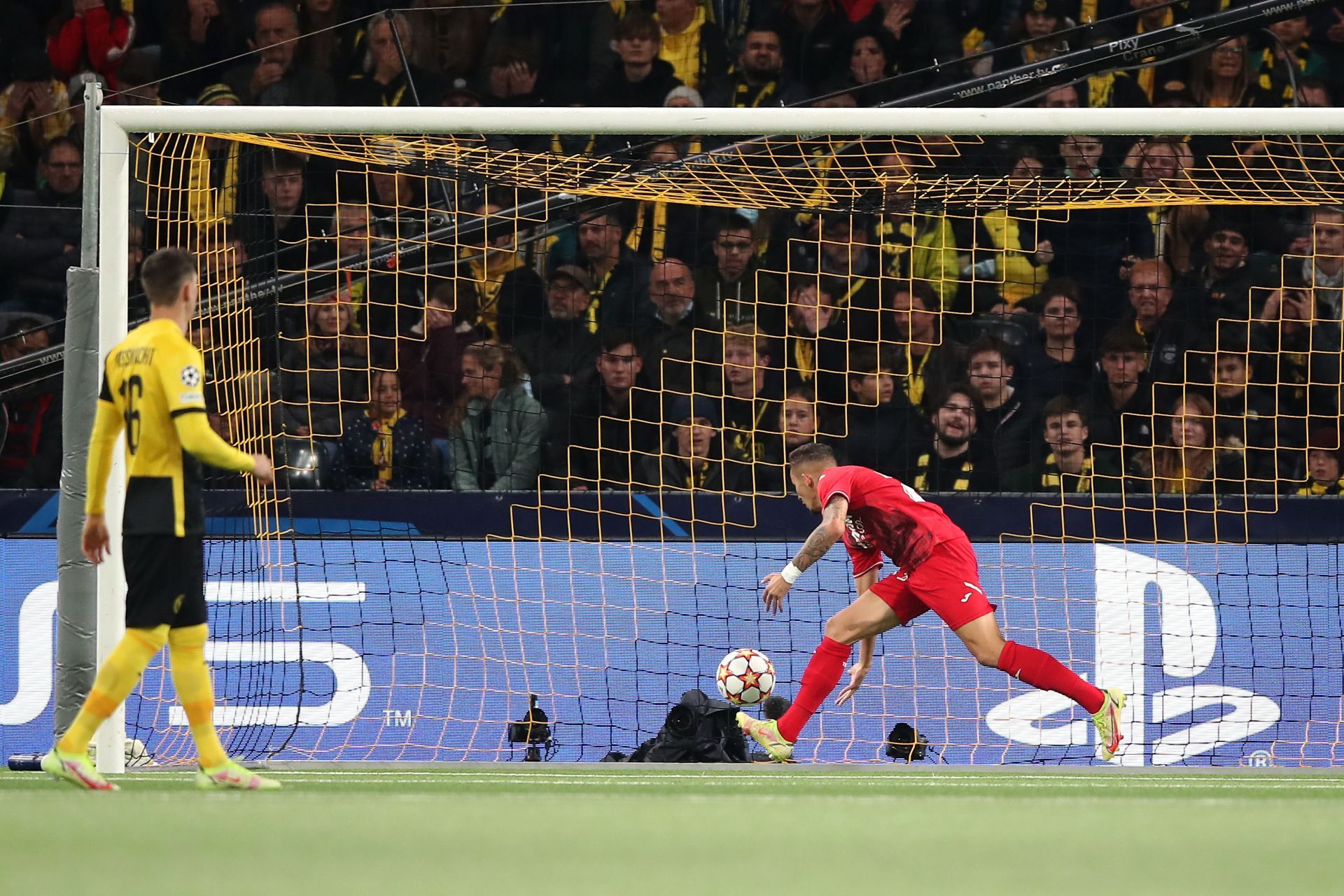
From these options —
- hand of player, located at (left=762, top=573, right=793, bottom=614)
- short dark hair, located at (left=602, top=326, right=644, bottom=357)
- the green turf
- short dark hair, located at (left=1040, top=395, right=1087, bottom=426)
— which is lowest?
the green turf

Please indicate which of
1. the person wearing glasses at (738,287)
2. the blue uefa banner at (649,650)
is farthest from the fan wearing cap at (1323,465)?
the person wearing glasses at (738,287)

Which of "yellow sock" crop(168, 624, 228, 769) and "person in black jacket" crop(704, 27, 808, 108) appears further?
"person in black jacket" crop(704, 27, 808, 108)

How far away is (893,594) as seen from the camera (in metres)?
7.86

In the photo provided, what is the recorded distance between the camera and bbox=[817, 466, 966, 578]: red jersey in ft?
25.5

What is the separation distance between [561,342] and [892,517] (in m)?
2.84

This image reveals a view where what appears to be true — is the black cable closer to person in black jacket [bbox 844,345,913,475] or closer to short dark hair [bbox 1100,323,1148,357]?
person in black jacket [bbox 844,345,913,475]

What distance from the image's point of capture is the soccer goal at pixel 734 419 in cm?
854

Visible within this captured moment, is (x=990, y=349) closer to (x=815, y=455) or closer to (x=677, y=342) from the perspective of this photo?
(x=677, y=342)

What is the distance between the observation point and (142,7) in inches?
451

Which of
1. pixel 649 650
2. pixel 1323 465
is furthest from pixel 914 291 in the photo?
pixel 649 650

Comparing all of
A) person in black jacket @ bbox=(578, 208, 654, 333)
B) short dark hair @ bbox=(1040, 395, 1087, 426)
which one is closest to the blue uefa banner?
short dark hair @ bbox=(1040, 395, 1087, 426)

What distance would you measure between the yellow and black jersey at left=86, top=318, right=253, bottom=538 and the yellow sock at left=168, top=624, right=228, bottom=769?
0.32m

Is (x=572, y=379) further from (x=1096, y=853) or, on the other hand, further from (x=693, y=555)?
(x=1096, y=853)

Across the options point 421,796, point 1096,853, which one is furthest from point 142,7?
point 1096,853
